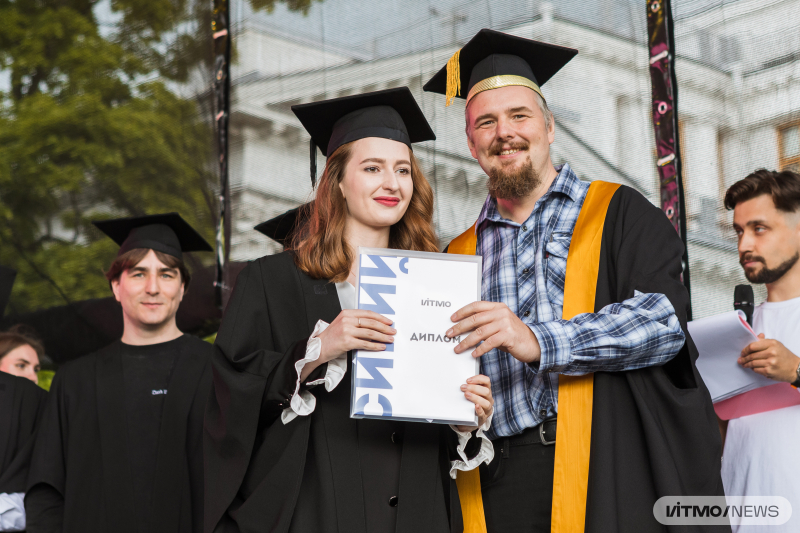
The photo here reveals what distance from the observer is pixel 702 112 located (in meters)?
3.74

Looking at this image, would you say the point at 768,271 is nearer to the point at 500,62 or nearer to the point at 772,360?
the point at 772,360

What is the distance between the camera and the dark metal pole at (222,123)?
4.72 metres

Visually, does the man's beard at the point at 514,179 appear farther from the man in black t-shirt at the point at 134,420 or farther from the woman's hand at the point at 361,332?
the man in black t-shirt at the point at 134,420

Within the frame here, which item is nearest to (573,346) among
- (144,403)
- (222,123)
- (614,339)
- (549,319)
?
(614,339)

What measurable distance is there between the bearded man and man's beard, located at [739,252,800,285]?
1.12 meters

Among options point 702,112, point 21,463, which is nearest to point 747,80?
point 702,112

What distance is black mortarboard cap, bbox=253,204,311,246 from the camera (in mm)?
2799

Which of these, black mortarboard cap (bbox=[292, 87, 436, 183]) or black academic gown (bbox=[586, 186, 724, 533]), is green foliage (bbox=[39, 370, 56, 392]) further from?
black academic gown (bbox=[586, 186, 724, 533])

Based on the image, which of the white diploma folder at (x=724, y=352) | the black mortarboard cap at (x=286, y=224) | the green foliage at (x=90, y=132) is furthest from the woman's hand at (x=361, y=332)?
the green foliage at (x=90, y=132)

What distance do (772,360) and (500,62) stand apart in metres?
1.56

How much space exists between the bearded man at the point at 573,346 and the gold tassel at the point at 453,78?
13 centimetres

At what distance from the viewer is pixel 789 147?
11.7ft

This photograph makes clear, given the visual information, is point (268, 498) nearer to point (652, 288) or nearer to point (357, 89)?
point (652, 288)

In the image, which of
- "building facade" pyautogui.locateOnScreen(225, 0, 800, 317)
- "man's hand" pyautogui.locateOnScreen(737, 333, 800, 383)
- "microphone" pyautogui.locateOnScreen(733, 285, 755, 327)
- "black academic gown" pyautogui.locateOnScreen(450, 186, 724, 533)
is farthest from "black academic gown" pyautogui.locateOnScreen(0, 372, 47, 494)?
"microphone" pyautogui.locateOnScreen(733, 285, 755, 327)
